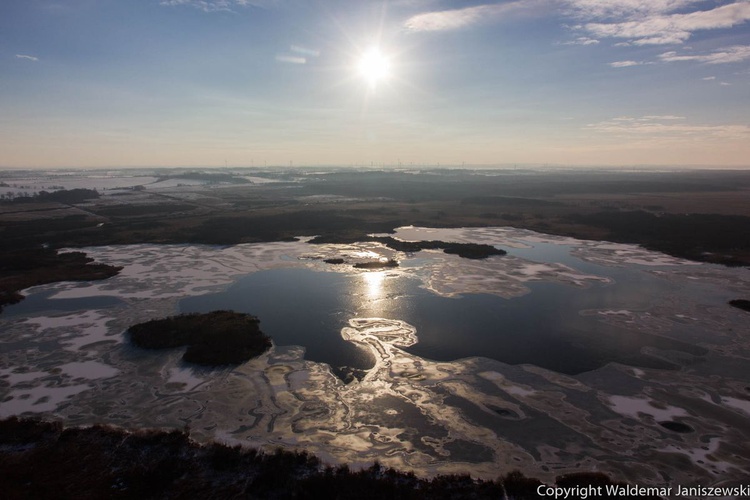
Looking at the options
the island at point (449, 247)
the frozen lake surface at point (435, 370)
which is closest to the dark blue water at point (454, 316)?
the frozen lake surface at point (435, 370)

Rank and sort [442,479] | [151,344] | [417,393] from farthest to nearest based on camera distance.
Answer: [151,344] → [417,393] → [442,479]

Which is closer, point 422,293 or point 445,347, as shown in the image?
point 445,347

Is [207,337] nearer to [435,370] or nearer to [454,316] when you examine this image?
[435,370]

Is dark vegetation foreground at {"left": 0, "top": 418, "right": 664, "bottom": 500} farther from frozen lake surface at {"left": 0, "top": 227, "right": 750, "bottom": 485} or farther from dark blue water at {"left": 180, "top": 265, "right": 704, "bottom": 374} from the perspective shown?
dark blue water at {"left": 180, "top": 265, "right": 704, "bottom": 374}

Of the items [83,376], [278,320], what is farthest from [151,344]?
[278,320]

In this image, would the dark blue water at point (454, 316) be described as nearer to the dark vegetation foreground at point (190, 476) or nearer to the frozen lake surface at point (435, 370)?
the frozen lake surface at point (435, 370)

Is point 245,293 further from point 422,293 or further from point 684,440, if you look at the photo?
point 684,440
